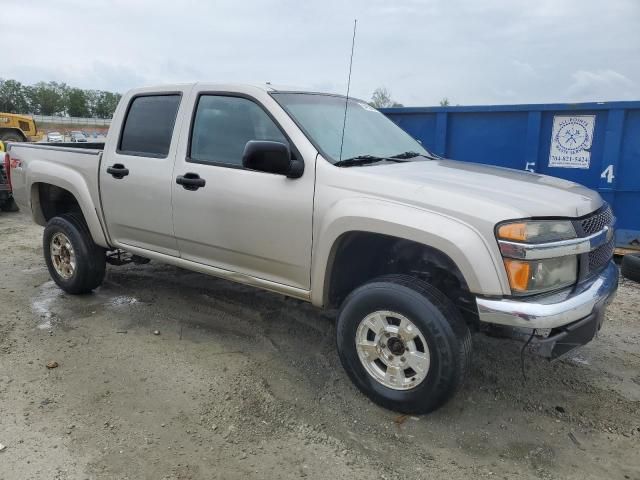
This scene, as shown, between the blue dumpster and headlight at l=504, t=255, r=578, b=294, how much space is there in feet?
14.6

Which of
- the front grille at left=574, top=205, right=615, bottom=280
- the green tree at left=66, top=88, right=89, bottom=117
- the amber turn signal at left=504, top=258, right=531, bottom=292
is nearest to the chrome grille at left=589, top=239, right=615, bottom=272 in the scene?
the front grille at left=574, top=205, right=615, bottom=280

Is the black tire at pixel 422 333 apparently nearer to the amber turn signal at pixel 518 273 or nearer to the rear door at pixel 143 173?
the amber turn signal at pixel 518 273

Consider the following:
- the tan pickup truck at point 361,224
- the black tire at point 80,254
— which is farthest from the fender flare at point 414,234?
the black tire at point 80,254

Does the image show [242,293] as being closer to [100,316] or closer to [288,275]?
[100,316]

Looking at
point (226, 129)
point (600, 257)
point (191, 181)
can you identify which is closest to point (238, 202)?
point (191, 181)

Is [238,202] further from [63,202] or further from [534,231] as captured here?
[63,202]

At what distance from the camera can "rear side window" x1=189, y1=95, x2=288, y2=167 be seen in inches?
146

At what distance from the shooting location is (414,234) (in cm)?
291

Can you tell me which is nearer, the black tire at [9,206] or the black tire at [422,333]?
the black tire at [422,333]

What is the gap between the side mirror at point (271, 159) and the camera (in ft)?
10.5

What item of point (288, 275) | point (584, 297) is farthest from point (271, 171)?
point (584, 297)

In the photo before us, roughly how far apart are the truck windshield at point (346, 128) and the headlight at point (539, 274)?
Result: 127cm

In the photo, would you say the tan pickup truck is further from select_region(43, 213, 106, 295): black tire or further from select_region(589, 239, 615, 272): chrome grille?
select_region(43, 213, 106, 295): black tire

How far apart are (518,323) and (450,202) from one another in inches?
27.8
